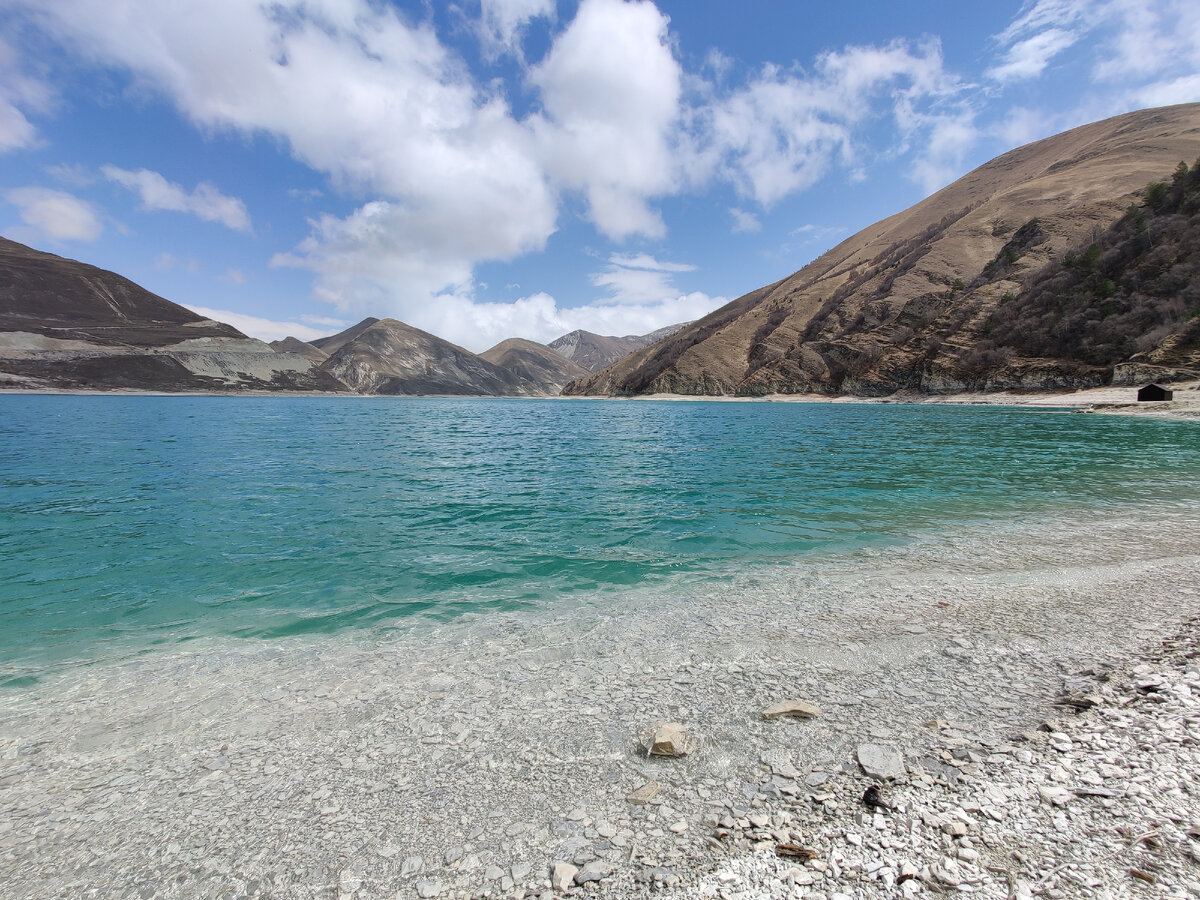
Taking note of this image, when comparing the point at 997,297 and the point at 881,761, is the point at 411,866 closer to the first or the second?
the point at 881,761

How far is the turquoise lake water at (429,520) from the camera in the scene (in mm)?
8633

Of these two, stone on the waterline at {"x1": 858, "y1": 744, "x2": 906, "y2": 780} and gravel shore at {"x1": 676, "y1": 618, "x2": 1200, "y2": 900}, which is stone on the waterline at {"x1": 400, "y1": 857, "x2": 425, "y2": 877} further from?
stone on the waterline at {"x1": 858, "y1": 744, "x2": 906, "y2": 780}

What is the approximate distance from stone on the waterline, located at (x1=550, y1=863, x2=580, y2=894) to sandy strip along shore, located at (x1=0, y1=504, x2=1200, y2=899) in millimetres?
22

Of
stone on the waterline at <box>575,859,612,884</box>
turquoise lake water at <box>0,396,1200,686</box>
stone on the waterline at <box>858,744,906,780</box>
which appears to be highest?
stone on the waterline at <box>858,744,906,780</box>

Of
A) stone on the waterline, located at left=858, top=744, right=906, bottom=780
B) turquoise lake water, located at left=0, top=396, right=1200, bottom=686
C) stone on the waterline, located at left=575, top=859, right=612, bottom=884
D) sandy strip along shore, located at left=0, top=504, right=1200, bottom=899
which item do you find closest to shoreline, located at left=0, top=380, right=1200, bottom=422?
turquoise lake water, located at left=0, top=396, right=1200, bottom=686

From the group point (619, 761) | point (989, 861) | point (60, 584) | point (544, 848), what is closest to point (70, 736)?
point (544, 848)

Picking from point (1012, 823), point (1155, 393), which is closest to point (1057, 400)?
point (1155, 393)

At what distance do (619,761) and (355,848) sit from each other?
7.09ft

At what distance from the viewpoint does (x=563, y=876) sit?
3.30m

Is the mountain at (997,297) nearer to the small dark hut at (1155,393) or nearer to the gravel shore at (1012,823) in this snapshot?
the small dark hut at (1155,393)

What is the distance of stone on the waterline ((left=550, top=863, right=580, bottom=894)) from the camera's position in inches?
127

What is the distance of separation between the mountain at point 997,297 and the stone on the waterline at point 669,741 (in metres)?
83.6

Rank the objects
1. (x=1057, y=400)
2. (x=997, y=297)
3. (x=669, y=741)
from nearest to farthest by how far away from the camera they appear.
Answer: (x=669, y=741) → (x=1057, y=400) → (x=997, y=297)

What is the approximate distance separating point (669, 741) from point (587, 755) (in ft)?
2.56
